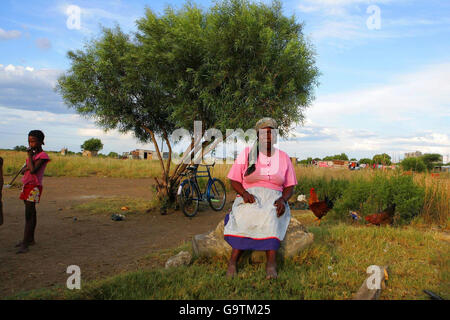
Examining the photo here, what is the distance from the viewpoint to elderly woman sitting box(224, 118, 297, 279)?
13.8ft

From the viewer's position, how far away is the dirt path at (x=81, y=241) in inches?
186

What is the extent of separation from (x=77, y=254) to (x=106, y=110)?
4.93 metres

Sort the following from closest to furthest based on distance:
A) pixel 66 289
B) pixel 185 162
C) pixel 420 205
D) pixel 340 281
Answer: pixel 66 289 → pixel 340 281 → pixel 420 205 → pixel 185 162

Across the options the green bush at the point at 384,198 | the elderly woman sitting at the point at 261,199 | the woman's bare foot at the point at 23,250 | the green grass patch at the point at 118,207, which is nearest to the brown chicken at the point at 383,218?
the green bush at the point at 384,198

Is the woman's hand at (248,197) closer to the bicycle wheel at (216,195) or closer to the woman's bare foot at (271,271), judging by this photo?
the woman's bare foot at (271,271)

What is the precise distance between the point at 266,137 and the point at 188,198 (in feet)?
19.0

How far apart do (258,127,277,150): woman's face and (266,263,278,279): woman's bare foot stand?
155 centimetres

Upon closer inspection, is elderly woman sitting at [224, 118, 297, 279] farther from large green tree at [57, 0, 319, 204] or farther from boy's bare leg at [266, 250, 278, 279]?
large green tree at [57, 0, 319, 204]

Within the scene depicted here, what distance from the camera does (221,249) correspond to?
15.6 feet

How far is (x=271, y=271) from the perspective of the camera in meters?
4.12

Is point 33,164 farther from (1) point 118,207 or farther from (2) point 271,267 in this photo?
(1) point 118,207

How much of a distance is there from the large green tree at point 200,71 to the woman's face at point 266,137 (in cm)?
376

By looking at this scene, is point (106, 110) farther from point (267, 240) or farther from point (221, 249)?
point (267, 240)
